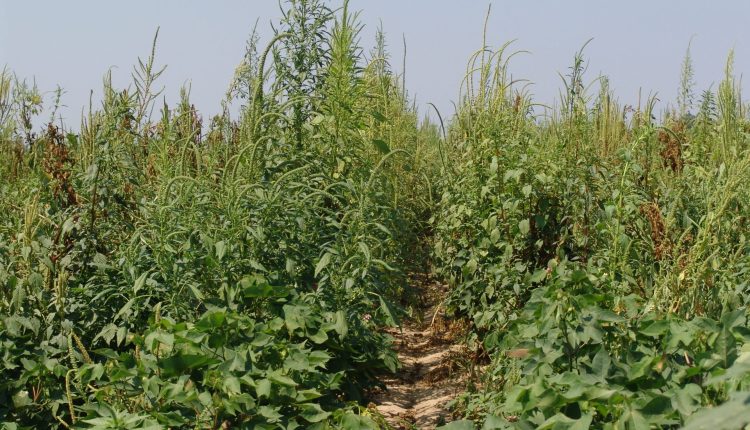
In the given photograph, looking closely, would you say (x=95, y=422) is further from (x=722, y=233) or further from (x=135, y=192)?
(x=722, y=233)

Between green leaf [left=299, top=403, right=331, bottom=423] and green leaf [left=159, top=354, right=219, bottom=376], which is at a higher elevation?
green leaf [left=159, top=354, right=219, bottom=376]

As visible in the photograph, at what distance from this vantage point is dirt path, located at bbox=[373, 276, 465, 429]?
3973mm

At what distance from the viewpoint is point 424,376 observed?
15.6ft

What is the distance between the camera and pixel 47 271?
363 centimetres

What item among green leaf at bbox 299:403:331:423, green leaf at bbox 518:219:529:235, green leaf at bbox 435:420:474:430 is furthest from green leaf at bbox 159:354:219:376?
green leaf at bbox 518:219:529:235

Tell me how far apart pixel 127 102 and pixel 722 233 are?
2.81 m

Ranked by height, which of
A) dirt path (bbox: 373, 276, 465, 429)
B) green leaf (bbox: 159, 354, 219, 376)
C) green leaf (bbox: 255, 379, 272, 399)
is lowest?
dirt path (bbox: 373, 276, 465, 429)

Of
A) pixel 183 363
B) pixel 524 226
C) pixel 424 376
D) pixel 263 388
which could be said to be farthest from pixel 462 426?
pixel 424 376

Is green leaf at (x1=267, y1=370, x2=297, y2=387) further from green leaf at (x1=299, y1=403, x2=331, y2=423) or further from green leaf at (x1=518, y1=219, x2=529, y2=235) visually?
green leaf at (x1=518, y1=219, x2=529, y2=235)

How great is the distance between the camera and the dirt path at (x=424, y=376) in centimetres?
397

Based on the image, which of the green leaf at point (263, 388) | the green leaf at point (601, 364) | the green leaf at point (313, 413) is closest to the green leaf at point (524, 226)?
the green leaf at point (601, 364)

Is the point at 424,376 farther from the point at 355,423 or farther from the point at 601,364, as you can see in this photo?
the point at 601,364

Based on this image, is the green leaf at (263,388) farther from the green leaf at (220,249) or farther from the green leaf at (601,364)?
the green leaf at (601,364)

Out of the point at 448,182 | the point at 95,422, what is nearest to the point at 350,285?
the point at 95,422
